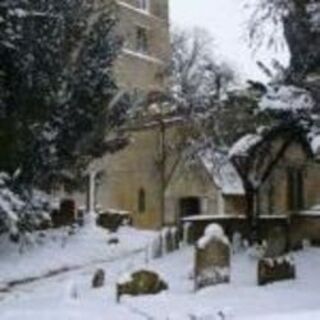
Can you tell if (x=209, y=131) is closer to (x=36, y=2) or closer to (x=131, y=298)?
(x=36, y=2)

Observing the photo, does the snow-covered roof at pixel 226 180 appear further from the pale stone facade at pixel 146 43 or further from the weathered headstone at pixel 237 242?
the pale stone facade at pixel 146 43

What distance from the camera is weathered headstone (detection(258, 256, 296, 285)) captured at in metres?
21.3

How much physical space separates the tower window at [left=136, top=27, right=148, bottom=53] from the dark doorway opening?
21.2 metres

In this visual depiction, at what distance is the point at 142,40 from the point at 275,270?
152ft

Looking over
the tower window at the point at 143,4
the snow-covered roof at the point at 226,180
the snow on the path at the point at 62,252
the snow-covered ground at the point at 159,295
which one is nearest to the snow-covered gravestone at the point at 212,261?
the snow-covered ground at the point at 159,295

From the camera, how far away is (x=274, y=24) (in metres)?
25.9

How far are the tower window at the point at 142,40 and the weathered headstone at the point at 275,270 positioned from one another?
44.8m

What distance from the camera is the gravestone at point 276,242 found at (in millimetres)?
24202

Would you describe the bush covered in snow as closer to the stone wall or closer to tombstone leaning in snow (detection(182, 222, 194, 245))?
tombstone leaning in snow (detection(182, 222, 194, 245))

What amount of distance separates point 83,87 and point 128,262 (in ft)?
18.6

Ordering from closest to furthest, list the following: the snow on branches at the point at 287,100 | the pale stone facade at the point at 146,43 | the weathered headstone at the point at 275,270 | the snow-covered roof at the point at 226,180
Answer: the weathered headstone at the point at 275,270 → the snow on branches at the point at 287,100 → the snow-covered roof at the point at 226,180 → the pale stone facade at the point at 146,43

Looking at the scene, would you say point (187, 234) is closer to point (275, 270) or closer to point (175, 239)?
point (175, 239)

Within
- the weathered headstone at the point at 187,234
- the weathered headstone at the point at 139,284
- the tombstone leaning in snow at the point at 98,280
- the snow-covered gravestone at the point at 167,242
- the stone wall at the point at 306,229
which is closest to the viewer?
the weathered headstone at the point at 139,284

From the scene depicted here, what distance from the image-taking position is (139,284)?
2084 cm
